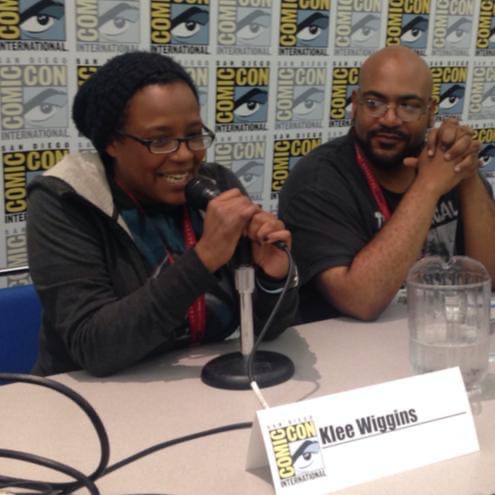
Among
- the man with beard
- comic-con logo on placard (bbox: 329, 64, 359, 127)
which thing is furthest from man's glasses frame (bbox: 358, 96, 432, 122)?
comic-con logo on placard (bbox: 329, 64, 359, 127)

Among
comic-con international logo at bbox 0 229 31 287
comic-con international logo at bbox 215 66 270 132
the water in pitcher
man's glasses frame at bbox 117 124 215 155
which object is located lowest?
comic-con international logo at bbox 0 229 31 287

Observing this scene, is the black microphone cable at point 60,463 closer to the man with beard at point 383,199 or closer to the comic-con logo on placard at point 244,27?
the man with beard at point 383,199

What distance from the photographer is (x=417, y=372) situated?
1.11m

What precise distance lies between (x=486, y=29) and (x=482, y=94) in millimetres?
230

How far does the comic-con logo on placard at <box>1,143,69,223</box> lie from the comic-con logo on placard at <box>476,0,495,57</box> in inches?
62.1

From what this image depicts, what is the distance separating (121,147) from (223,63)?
Answer: 945mm

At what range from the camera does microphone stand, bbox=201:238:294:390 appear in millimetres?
1084

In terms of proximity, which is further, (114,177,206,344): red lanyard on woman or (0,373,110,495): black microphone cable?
(114,177,206,344): red lanyard on woman

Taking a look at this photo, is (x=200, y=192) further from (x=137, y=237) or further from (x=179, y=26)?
(x=179, y=26)

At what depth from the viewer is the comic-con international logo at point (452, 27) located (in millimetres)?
2500

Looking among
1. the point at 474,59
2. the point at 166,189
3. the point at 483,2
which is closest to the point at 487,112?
the point at 474,59


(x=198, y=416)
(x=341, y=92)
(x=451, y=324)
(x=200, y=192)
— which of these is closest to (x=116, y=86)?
(x=200, y=192)

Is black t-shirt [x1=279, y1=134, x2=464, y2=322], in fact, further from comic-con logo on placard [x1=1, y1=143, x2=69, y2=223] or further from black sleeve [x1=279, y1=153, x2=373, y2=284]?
comic-con logo on placard [x1=1, y1=143, x2=69, y2=223]

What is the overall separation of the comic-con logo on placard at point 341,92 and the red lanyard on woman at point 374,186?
76 cm
